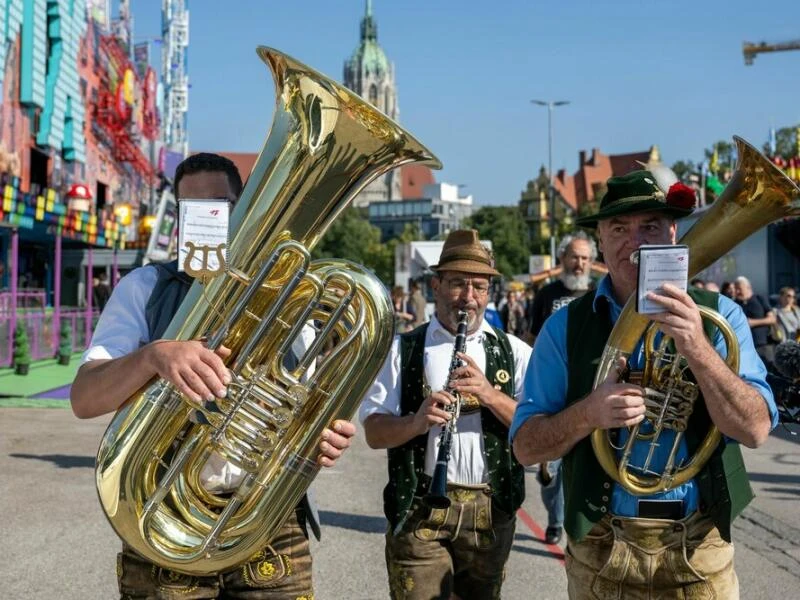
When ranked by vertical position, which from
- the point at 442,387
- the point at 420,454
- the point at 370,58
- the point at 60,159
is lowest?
the point at 420,454

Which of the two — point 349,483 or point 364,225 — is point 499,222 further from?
point 349,483

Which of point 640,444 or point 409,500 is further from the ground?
point 640,444

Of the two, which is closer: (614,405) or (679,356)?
(614,405)

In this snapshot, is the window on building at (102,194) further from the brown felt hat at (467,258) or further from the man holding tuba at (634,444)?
the man holding tuba at (634,444)

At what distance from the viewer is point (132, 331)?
8.61ft

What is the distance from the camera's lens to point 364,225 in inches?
3981

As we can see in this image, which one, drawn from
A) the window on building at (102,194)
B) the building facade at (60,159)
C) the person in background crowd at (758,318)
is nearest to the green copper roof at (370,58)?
the building facade at (60,159)

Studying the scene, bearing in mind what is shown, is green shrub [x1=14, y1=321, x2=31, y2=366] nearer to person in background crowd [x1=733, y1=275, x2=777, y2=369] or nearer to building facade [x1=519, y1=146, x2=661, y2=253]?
person in background crowd [x1=733, y1=275, x2=777, y2=369]

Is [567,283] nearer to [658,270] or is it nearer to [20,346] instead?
[658,270]

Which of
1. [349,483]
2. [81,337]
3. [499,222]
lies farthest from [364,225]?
[349,483]

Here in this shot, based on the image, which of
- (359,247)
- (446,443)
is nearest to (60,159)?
(446,443)

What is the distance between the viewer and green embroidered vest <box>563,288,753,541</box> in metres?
2.52

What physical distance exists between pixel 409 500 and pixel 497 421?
464mm

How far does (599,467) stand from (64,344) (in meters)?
16.0
